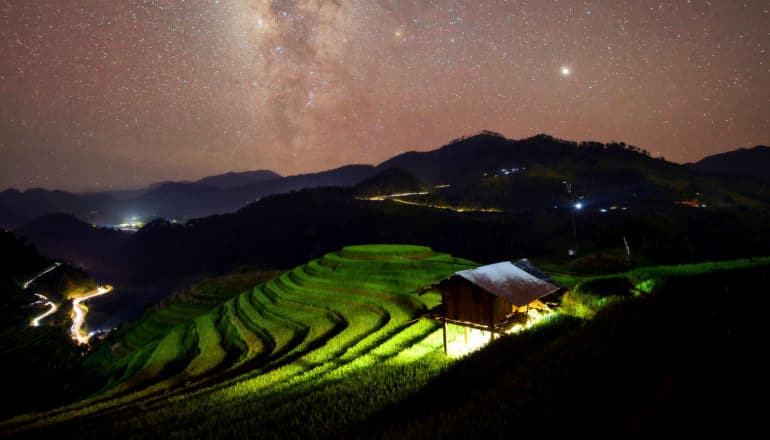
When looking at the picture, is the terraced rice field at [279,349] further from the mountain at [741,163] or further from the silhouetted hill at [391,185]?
the mountain at [741,163]

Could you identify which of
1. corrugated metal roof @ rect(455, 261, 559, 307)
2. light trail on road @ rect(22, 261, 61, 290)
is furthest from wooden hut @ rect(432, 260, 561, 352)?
light trail on road @ rect(22, 261, 61, 290)

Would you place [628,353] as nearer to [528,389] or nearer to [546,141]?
[528,389]

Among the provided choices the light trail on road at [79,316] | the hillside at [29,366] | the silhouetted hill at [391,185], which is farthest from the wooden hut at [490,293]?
the silhouetted hill at [391,185]

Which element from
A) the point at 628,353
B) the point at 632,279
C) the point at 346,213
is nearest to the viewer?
the point at 628,353

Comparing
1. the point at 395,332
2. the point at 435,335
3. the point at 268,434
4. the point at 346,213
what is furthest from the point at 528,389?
the point at 346,213

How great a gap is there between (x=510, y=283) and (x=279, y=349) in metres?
10.6

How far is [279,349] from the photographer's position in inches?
663

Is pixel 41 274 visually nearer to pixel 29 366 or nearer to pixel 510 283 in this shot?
pixel 29 366

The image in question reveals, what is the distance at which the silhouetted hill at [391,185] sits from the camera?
132 metres

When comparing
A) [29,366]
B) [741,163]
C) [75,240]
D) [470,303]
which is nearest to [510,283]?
[470,303]

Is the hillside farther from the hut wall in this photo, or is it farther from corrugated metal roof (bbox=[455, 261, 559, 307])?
corrugated metal roof (bbox=[455, 261, 559, 307])

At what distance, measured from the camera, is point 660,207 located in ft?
254

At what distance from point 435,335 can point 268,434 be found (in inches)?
328

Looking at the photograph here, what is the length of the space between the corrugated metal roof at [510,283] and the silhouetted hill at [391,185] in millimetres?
116279
